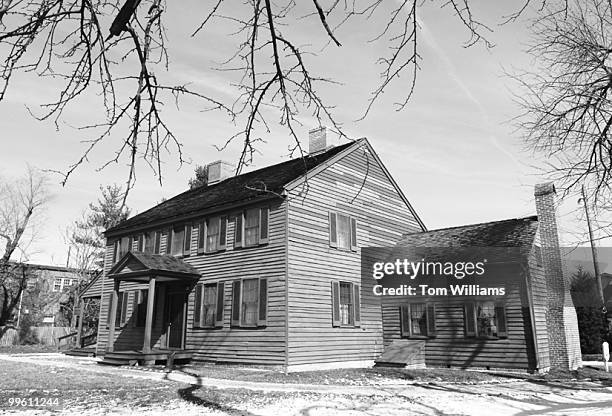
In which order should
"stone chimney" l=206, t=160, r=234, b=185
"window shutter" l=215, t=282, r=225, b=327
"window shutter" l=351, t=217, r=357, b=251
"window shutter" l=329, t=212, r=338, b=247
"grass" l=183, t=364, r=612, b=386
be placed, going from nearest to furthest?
1. "grass" l=183, t=364, r=612, b=386
2. "window shutter" l=215, t=282, r=225, b=327
3. "window shutter" l=329, t=212, r=338, b=247
4. "window shutter" l=351, t=217, r=357, b=251
5. "stone chimney" l=206, t=160, r=234, b=185

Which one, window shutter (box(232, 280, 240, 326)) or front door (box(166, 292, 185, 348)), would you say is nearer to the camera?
window shutter (box(232, 280, 240, 326))

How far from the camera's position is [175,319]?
20.1m

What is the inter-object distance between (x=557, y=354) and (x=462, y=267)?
4.35 m

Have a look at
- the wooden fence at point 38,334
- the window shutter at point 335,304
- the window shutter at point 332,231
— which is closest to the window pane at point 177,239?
the window shutter at point 332,231

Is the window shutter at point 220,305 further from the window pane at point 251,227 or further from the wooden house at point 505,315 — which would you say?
the wooden house at point 505,315

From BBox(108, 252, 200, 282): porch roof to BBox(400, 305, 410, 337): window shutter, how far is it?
812 cm

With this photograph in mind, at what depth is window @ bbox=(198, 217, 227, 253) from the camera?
A: 19.1 meters

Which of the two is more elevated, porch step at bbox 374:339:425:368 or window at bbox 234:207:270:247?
window at bbox 234:207:270:247

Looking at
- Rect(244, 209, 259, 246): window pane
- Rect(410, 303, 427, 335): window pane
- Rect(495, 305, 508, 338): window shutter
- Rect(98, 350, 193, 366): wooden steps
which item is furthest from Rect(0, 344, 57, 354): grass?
Rect(495, 305, 508, 338): window shutter

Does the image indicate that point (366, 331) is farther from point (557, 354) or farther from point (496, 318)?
point (557, 354)

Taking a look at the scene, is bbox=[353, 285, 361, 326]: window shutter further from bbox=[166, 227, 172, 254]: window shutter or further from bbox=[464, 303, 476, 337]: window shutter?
bbox=[166, 227, 172, 254]: window shutter

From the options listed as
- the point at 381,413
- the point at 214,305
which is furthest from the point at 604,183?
the point at 214,305

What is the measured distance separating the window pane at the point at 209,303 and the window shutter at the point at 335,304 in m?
4.38

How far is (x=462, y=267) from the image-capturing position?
19.4m
